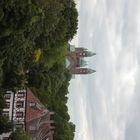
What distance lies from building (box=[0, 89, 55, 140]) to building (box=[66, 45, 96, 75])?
55844mm

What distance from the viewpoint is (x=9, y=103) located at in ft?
283

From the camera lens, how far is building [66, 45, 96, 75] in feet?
492

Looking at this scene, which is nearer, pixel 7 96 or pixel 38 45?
pixel 38 45

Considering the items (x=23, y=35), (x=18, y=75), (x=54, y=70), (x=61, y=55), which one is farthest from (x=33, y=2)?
(x=54, y=70)

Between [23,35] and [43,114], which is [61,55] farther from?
[23,35]

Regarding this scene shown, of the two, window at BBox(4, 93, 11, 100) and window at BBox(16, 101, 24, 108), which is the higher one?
window at BBox(4, 93, 11, 100)

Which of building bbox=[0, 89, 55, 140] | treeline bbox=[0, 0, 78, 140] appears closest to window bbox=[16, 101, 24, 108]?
building bbox=[0, 89, 55, 140]

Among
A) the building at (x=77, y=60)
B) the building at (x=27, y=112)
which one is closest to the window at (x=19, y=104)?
the building at (x=27, y=112)

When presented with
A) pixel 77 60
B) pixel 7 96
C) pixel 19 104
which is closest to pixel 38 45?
pixel 7 96

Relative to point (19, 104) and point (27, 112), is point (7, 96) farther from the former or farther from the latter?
point (27, 112)

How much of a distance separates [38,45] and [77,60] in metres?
67.2

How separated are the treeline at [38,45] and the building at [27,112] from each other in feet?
12.2

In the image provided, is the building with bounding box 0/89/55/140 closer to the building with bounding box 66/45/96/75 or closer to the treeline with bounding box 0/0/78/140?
the treeline with bounding box 0/0/78/140

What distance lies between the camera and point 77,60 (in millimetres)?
151750
